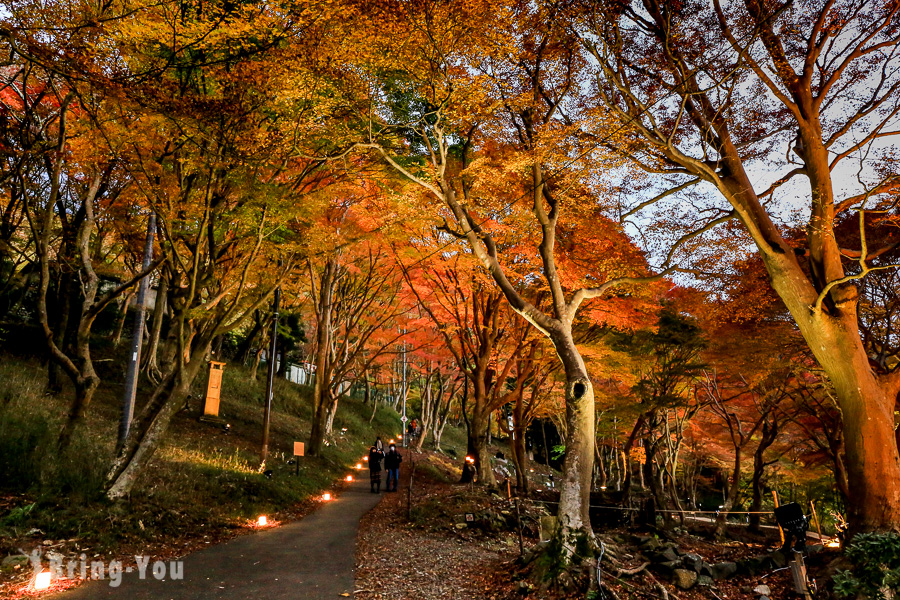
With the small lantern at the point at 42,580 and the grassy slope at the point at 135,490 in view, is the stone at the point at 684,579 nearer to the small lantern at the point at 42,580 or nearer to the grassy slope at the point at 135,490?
the grassy slope at the point at 135,490

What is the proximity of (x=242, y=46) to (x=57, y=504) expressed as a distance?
7.37 meters

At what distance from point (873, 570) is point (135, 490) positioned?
1107cm

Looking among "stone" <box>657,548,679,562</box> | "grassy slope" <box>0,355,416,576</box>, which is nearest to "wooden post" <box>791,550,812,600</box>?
"stone" <box>657,548,679,562</box>

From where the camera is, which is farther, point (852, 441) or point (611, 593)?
point (852, 441)

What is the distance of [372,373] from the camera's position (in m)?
31.2

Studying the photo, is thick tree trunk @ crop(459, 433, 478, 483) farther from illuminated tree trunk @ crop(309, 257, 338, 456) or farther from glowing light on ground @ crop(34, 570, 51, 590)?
glowing light on ground @ crop(34, 570, 51, 590)

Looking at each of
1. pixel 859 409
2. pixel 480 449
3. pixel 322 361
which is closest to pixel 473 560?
pixel 859 409

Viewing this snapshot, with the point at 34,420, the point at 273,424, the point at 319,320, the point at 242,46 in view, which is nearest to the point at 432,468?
the point at 273,424

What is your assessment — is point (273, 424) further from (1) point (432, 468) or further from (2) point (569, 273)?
(2) point (569, 273)

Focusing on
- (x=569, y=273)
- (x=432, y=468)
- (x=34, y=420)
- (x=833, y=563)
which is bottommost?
(x=432, y=468)

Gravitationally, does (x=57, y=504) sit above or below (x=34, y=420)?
below

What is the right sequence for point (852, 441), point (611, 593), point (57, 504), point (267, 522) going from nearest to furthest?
point (611, 593), point (57, 504), point (852, 441), point (267, 522)

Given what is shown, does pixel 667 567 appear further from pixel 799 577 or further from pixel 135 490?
pixel 135 490

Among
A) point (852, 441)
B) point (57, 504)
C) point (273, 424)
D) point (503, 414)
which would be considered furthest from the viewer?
point (503, 414)
